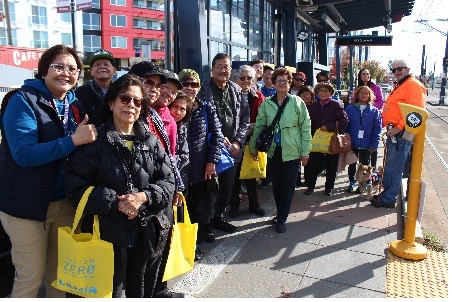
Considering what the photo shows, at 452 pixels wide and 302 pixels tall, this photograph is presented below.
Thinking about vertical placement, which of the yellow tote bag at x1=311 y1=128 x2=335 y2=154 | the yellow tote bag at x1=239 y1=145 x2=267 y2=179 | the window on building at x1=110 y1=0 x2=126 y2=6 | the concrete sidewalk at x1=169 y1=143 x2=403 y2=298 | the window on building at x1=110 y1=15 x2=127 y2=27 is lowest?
the concrete sidewalk at x1=169 y1=143 x2=403 y2=298

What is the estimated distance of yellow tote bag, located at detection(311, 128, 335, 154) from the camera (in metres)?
5.70

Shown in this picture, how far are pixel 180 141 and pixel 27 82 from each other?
1.40 m

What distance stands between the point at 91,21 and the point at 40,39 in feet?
29.8

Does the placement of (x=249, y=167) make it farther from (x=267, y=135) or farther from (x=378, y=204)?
(x=378, y=204)

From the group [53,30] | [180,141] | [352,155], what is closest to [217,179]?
[180,141]

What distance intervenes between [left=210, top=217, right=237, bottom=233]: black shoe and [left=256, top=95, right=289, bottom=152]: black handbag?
98cm

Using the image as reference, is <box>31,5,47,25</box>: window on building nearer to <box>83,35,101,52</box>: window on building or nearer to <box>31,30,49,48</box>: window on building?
<box>31,30,49,48</box>: window on building

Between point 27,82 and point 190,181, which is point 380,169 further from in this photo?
point 27,82

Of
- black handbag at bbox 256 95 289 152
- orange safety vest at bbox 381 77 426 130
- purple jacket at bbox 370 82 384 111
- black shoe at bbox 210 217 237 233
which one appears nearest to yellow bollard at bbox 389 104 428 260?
orange safety vest at bbox 381 77 426 130

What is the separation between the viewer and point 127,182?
2.31 meters

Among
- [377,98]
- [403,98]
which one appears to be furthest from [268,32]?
[403,98]

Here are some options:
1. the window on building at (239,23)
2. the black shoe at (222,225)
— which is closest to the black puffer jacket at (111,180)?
the black shoe at (222,225)

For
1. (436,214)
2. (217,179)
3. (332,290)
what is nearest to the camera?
(332,290)

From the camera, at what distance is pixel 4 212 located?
232 centimetres
